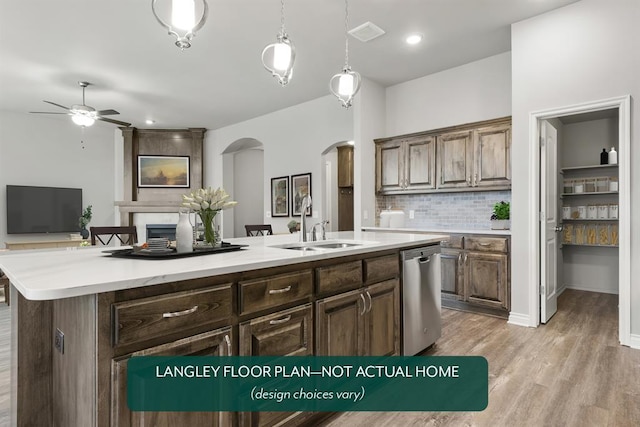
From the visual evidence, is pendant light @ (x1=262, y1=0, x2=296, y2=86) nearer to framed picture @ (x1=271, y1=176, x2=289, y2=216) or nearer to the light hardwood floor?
the light hardwood floor

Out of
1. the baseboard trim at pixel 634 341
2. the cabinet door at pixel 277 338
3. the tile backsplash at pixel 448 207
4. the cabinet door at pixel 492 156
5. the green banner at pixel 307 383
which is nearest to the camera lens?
the green banner at pixel 307 383

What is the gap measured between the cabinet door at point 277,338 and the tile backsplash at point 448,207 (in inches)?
136

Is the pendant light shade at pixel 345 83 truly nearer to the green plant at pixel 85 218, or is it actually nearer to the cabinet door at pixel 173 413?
the cabinet door at pixel 173 413

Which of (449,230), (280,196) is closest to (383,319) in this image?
(449,230)

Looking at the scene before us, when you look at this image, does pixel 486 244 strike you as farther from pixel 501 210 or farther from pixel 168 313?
pixel 168 313

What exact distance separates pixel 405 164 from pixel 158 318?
4179 mm

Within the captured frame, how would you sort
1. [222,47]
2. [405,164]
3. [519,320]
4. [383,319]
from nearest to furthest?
[383,319] → [519,320] → [222,47] → [405,164]

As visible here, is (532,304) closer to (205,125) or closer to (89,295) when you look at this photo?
(89,295)

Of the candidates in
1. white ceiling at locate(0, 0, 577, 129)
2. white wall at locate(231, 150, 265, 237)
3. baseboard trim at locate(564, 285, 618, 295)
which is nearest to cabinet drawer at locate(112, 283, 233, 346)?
white ceiling at locate(0, 0, 577, 129)

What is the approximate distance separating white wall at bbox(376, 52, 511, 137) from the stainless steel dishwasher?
8.26 ft

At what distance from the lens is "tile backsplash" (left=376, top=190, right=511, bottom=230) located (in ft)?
14.7

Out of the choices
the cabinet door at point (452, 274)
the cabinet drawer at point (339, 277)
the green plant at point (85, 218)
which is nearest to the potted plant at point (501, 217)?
the cabinet door at point (452, 274)

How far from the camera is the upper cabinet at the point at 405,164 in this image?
184 inches

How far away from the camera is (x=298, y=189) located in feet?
20.8
